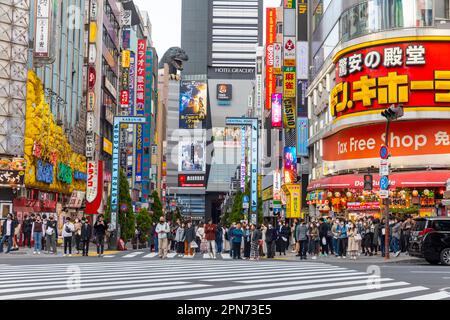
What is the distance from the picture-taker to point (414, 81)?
40.8 m

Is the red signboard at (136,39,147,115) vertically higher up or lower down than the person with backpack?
higher up

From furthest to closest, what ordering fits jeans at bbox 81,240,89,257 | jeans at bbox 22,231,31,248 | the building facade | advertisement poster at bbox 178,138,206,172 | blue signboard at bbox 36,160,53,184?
advertisement poster at bbox 178,138,206,172, blue signboard at bbox 36,160,53,184, the building facade, jeans at bbox 22,231,31,248, jeans at bbox 81,240,89,257

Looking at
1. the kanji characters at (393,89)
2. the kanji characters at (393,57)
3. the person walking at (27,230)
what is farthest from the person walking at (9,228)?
the kanji characters at (393,57)

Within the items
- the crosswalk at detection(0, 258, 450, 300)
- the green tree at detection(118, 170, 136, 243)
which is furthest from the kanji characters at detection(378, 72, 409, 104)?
the crosswalk at detection(0, 258, 450, 300)

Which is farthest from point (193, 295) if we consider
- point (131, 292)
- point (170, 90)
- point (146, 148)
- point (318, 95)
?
point (170, 90)

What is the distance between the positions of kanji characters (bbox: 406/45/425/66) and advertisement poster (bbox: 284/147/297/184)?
81.2 ft

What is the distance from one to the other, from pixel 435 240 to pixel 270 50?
186 feet

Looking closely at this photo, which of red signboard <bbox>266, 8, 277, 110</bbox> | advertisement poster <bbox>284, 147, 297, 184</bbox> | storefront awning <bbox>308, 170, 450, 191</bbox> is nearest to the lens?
storefront awning <bbox>308, 170, 450, 191</bbox>

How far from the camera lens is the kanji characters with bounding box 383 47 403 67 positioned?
41.2 m

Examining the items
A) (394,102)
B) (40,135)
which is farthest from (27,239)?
(394,102)

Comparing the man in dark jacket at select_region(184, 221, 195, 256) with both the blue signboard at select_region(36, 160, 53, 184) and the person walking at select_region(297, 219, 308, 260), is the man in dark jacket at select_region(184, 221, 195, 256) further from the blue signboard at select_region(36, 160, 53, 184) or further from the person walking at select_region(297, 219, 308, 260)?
the blue signboard at select_region(36, 160, 53, 184)

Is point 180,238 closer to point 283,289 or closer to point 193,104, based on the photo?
point 283,289

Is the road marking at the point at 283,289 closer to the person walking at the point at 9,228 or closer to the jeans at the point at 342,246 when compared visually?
the jeans at the point at 342,246

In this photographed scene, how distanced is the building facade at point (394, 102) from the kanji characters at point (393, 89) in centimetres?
6
